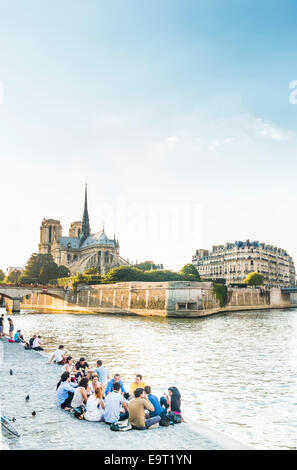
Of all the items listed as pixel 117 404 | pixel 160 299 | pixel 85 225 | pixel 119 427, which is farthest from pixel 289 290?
pixel 119 427

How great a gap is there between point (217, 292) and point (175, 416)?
196 feet

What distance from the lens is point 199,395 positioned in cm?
1460

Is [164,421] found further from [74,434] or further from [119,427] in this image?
[74,434]

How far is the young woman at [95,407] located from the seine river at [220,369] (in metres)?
2.82

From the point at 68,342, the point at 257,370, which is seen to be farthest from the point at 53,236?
the point at 257,370

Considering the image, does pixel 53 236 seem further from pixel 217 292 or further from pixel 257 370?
pixel 257 370

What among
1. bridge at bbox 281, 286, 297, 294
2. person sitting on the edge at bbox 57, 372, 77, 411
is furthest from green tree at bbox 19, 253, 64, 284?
person sitting on the edge at bbox 57, 372, 77, 411

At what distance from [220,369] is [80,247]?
13484 cm

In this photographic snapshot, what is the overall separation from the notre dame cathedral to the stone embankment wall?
2798 cm

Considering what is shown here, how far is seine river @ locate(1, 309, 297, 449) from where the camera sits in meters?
11.7

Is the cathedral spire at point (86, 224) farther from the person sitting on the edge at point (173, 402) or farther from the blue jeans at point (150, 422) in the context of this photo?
the blue jeans at point (150, 422)

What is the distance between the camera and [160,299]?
5838 cm

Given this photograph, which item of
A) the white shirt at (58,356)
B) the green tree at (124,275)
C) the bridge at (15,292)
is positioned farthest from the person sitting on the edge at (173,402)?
the green tree at (124,275)

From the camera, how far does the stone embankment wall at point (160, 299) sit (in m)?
57.3
